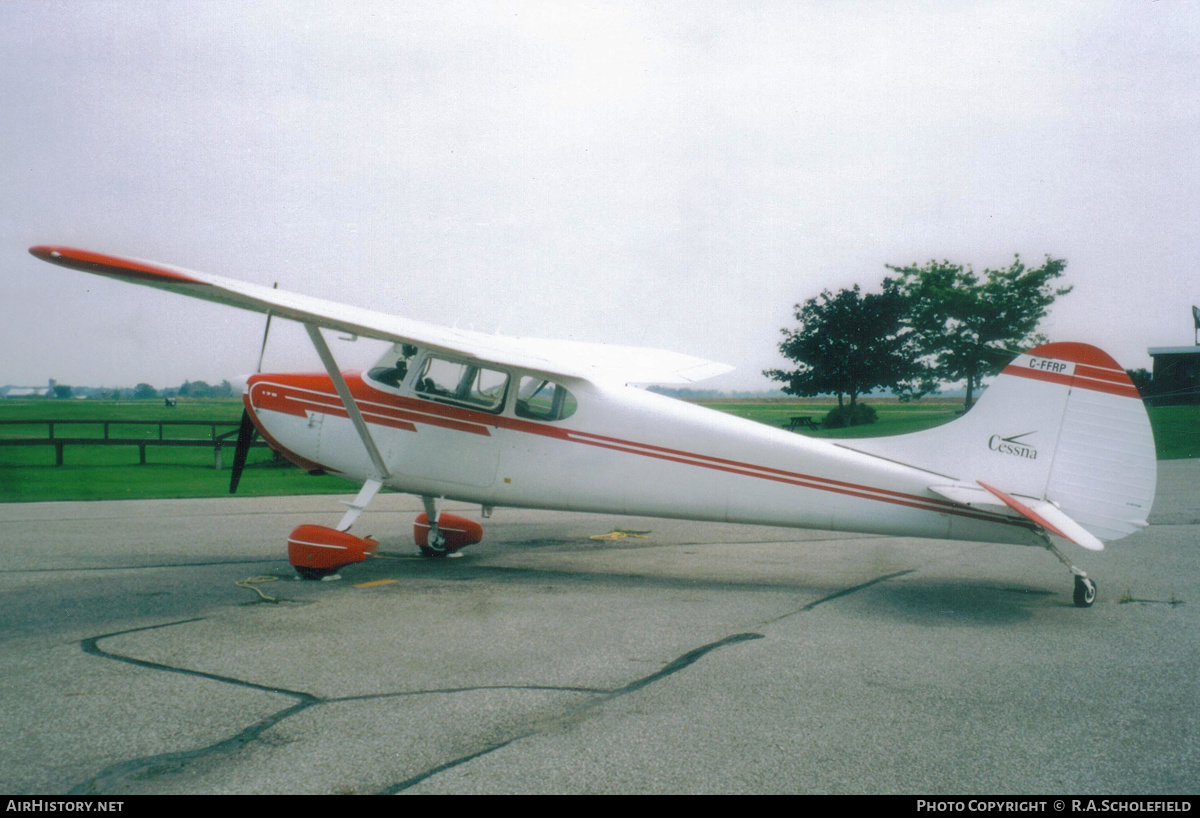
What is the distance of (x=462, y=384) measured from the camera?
7.92 m

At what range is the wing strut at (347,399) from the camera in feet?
23.5

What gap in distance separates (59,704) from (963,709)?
4719 millimetres

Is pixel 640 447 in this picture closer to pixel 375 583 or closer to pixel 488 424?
pixel 488 424

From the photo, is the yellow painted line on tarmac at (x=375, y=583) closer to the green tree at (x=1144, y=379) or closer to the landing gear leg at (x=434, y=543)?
the landing gear leg at (x=434, y=543)

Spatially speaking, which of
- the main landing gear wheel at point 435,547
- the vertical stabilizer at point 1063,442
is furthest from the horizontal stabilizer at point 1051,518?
the main landing gear wheel at point 435,547

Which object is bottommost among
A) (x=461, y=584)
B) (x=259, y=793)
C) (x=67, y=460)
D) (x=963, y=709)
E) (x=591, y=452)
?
(x=67, y=460)

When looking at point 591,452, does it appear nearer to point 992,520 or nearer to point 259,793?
point 992,520

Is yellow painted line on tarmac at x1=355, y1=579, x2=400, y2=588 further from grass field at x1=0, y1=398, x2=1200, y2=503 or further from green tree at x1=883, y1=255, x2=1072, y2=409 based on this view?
green tree at x1=883, y1=255, x2=1072, y2=409

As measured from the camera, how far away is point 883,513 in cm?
682

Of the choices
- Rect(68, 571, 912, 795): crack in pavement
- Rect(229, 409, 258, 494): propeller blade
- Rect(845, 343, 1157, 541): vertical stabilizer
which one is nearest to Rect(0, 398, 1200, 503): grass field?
Rect(229, 409, 258, 494): propeller blade

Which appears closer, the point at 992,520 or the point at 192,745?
the point at 192,745

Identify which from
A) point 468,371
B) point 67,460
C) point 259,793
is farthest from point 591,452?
point 67,460

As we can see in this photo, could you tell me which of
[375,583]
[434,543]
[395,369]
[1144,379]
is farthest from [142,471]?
[1144,379]

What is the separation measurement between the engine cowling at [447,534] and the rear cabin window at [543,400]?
77.7 inches
